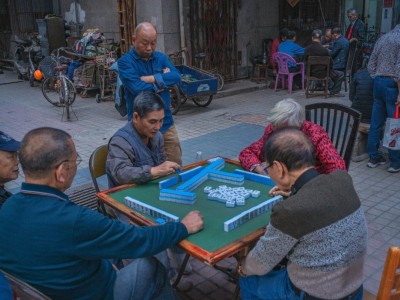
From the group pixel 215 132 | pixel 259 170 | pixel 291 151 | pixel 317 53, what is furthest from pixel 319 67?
pixel 291 151

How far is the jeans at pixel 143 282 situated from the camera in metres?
2.20

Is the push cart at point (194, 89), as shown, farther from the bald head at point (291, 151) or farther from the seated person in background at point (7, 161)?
the bald head at point (291, 151)

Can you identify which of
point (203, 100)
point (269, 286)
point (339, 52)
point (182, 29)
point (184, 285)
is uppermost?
point (182, 29)

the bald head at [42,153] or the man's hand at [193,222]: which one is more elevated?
the bald head at [42,153]

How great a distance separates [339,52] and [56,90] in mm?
6476

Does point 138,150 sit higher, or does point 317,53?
point 317,53

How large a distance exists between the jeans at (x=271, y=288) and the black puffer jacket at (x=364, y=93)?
3811 mm

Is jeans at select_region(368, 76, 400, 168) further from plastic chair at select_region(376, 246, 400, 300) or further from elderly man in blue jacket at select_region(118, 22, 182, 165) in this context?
plastic chair at select_region(376, 246, 400, 300)

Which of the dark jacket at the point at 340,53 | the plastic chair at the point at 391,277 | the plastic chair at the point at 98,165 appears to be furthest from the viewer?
the dark jacket at the point at 340,53

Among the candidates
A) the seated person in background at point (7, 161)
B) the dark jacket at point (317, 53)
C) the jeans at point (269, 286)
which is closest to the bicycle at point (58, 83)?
the dark jacket at point (317, 53)

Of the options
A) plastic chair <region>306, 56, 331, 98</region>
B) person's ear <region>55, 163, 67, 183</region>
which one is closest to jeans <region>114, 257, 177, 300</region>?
person's ear <region>55, 163, 67, 183</region>

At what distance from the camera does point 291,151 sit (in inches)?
77.8

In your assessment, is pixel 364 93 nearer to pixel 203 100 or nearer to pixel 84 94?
pixel 203 100

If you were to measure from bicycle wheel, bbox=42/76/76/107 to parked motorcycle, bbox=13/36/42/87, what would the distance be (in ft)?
6.16
